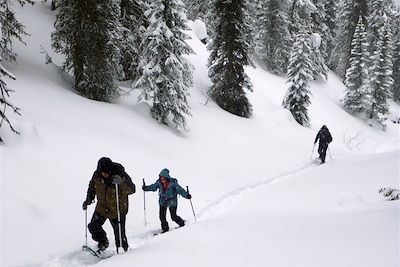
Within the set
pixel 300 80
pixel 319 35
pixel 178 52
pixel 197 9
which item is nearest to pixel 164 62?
pixel 178 52

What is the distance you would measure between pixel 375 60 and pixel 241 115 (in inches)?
1106

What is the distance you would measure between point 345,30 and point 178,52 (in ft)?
141

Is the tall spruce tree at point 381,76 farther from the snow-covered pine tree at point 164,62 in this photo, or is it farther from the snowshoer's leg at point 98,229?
the snowshoer's leg at point 98,229

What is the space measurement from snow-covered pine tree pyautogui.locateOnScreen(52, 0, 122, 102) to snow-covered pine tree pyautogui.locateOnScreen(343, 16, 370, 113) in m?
34.2

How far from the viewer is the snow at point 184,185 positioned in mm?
5934

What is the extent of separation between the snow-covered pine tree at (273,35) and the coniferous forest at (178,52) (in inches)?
4.4

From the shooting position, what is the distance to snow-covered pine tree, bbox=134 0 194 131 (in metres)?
17.2

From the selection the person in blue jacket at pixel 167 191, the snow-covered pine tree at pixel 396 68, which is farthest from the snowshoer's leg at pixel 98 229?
the snow-covered pine tree at pixel 396 68

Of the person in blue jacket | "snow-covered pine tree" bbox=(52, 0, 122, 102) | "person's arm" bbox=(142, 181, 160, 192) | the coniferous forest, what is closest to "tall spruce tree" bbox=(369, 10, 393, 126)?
the coniferous forest

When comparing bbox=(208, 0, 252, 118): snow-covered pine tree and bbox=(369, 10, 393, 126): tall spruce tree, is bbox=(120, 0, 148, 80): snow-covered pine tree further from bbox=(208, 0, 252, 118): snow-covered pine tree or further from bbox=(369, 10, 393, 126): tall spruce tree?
bbox=(369, 10, 393, 126): tall spruce tree

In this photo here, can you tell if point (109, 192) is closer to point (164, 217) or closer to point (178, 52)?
point (164, 217)

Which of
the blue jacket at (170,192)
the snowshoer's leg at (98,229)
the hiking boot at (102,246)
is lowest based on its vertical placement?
the hiking boot at (102,246)

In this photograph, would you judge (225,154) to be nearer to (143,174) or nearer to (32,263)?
(143,174)

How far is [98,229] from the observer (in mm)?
7422
